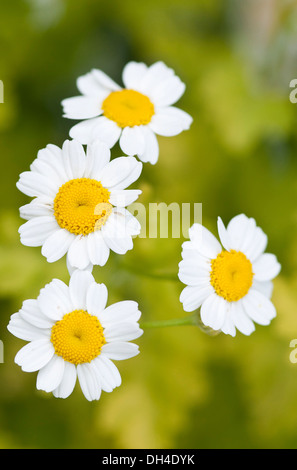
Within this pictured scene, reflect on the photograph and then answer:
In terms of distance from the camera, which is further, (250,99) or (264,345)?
(250,99)

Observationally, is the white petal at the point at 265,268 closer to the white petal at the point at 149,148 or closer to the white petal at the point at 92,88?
the white petal at the point at 149,148

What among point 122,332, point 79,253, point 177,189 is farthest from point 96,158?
point 177,189

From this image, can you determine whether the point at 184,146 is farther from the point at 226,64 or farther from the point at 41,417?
the point at 41,417

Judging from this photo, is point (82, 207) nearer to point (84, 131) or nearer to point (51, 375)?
point (84, 131)

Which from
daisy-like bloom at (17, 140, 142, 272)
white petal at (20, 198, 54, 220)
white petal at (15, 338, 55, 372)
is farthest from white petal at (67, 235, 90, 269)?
white petal at (15, 338, 55, 372)

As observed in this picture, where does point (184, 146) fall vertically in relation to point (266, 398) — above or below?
above

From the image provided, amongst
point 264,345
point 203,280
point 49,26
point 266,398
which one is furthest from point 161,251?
point 49,26
